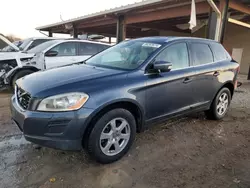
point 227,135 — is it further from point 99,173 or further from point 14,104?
point 14,104

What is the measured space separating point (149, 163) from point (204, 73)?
1.99 m

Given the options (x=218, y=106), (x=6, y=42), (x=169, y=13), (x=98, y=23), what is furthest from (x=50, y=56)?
(x=98, y=23)

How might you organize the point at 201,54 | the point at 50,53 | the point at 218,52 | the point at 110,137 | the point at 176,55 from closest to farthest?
the point at 110,137
the point at 176,55
the point at 201,54
the point at 218,52
the point at 50,53

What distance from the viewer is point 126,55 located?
11.3 ft

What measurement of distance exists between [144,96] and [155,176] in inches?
40.9

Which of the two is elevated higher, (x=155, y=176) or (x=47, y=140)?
(x=47, y=140)

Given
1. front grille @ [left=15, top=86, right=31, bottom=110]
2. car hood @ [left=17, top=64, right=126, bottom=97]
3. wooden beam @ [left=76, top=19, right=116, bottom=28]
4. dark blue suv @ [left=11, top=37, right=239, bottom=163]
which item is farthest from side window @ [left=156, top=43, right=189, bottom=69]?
wooden beam @ [left=76, top=19, right=116, bottom=28]

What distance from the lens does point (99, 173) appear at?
2.50 meters

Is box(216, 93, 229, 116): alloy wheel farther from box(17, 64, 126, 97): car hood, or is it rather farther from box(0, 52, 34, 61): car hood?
box(0, 52, 34, 61): car hood

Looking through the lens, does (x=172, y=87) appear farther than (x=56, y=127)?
Yes

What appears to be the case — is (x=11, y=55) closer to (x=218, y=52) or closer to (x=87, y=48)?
(x=87, y=48)

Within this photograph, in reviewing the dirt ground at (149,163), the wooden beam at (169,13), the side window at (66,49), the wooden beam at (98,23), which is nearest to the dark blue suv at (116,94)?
the dirt ground at (149,163)

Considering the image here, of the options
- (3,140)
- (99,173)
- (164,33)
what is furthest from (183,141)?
(164,33)

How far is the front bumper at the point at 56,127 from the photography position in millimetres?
2268
